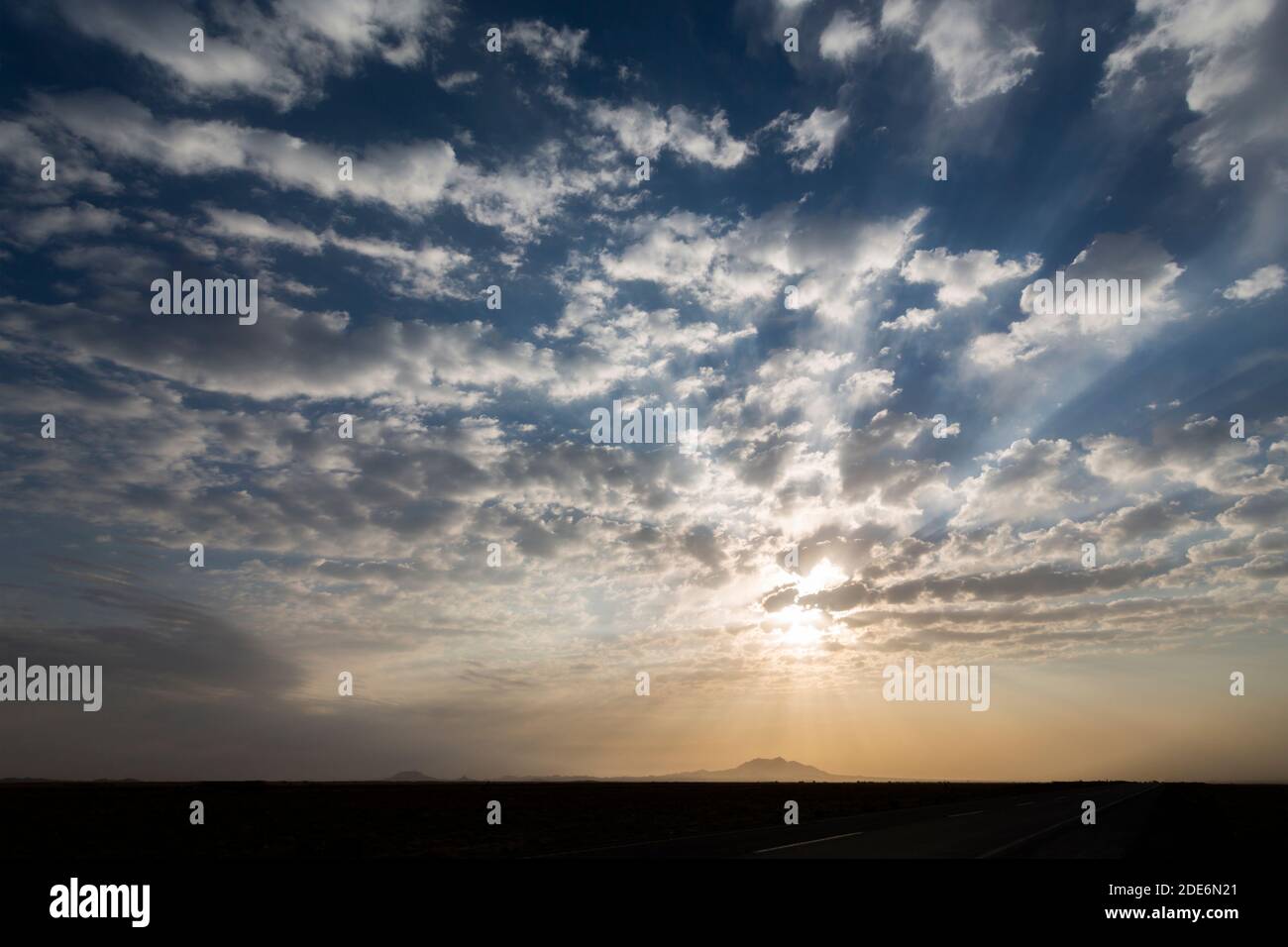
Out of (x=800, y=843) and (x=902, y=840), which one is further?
(x=902, y=840)

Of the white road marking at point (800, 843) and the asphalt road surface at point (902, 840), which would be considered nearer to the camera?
the asphalt road surface at point (902, 840)

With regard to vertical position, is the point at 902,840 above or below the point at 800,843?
below

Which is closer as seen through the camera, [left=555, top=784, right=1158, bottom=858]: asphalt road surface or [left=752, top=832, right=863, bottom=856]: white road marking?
[left=555, top=784, right=1158, bottom=858]: asphalt road surface
